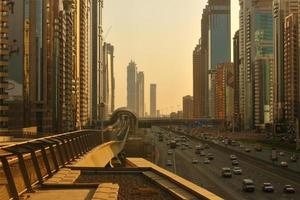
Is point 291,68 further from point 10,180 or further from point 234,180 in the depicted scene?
point 10,180

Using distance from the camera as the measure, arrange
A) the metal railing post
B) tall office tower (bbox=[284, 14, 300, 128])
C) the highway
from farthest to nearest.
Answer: tall office tower (bbox=[284, 14, 300, 128]) → the highway → the metal railing post

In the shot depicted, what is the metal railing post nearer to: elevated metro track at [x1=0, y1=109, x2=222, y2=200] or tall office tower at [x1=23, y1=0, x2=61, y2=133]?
elevated metro track at [x1=0, y1=109, x2=222, y2=200]

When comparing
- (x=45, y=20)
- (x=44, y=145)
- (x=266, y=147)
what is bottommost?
(x=266, y=147)

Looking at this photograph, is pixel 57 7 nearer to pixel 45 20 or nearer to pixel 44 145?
pixel 45 20

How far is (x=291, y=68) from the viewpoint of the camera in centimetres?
17862

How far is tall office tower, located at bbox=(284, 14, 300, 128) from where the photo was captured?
576 feet

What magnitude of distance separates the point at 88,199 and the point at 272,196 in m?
39.7

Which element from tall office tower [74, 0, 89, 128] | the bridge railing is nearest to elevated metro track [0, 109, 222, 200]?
the bridge railing

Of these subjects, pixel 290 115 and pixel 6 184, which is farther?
pixel 290 115

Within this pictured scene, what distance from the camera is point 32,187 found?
15.9m

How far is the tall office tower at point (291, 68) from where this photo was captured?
176 metres

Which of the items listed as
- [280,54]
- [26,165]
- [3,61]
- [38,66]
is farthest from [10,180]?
[280,54]

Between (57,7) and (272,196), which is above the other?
(57,7)

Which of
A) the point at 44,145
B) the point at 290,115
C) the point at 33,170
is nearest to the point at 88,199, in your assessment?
the point at 33,170
